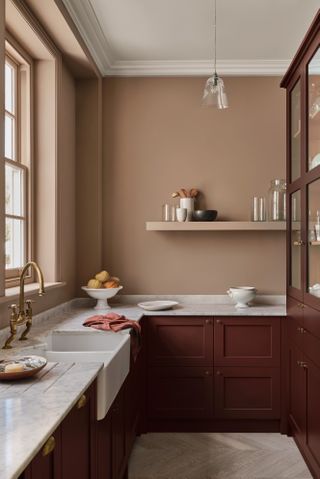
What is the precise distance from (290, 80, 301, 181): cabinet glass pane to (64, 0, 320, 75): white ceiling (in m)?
0.51

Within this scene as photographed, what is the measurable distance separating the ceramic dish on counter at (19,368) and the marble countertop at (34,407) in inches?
0.9

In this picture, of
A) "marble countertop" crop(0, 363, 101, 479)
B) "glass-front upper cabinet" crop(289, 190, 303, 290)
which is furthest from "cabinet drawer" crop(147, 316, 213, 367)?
"marble countertop" crop(0, 363, 101, 479)

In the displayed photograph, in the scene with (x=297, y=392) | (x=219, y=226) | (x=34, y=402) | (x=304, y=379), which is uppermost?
(x=219, y=226)

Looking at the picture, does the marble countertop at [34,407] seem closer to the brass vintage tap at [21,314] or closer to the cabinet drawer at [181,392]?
the brass vintage tap at [21,314]

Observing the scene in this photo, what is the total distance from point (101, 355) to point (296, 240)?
162 cm

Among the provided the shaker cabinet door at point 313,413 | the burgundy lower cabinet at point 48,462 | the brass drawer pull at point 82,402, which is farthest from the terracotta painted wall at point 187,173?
the burgundy lower cabinet at point 48,462

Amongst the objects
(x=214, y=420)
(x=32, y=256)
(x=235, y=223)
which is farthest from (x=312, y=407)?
(x=32, y=256)

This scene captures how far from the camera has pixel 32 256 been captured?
318 centimetres

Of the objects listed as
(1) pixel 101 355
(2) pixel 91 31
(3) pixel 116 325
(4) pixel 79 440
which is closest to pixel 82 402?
(4) pixel 79 440

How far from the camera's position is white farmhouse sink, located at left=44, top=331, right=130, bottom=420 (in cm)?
180

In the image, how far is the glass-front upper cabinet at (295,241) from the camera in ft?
9.71

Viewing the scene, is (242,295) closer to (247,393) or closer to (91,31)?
(247,393)

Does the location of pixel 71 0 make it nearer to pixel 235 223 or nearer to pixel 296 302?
pixel 235 223

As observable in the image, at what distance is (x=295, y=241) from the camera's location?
3.10m
